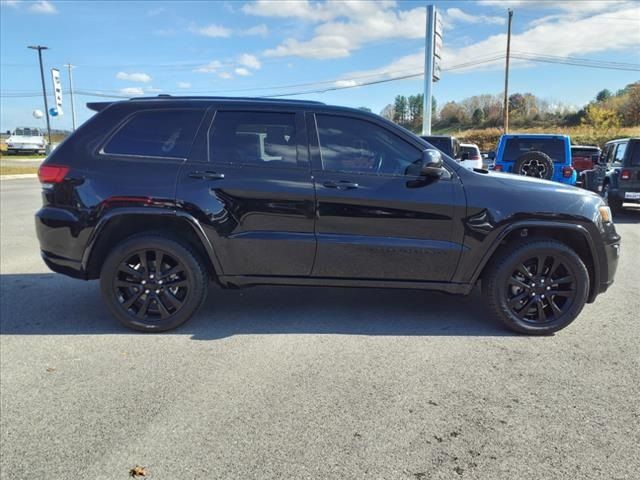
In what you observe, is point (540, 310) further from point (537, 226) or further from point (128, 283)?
point (128, 283)

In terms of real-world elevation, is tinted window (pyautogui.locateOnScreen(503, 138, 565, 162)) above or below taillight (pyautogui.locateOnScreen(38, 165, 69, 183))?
above

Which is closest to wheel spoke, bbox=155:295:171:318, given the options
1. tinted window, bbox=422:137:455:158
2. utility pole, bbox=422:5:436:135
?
tinted window, bbox=422:137:455:158

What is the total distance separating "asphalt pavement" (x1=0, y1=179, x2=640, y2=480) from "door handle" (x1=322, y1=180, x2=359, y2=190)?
1.23 m

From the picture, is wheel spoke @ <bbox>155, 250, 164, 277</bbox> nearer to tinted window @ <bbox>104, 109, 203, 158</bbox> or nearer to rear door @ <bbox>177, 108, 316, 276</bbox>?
rear door @ <bbox>177, 108, 316, 276</bbox>

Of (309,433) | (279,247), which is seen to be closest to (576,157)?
(279,247)

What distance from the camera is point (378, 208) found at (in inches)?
153

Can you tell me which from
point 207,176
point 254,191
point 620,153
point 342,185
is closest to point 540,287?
point 342,185

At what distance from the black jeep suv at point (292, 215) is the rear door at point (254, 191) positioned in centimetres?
1

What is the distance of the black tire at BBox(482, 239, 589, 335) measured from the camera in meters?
3.93

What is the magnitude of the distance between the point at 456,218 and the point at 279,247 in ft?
4.84

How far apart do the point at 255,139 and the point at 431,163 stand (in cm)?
147

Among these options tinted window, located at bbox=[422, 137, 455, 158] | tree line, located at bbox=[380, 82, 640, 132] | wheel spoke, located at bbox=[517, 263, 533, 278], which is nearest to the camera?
wheel spoke, located at bbox=[517, 263, 533, 278]

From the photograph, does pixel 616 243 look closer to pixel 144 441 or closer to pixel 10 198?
pixel 144 441

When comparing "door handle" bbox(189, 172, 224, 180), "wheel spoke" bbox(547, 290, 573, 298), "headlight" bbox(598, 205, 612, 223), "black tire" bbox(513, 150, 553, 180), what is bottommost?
"wheel spoke" bbox(547, 290, 573, 298)
